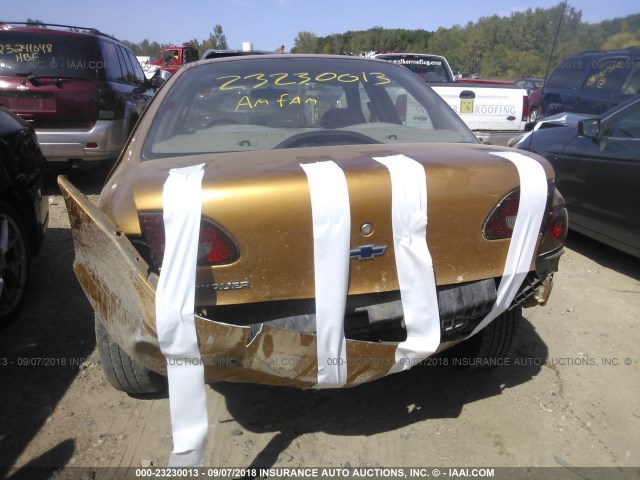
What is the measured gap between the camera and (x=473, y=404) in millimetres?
2729

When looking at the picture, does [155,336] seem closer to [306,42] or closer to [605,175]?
[605,175]

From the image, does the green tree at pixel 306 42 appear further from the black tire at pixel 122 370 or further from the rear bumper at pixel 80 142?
the black tire at pixel 122 370

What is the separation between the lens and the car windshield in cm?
261

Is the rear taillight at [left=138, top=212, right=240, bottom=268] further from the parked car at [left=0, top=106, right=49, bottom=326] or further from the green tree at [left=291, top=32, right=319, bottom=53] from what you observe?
the green tree at [left=291, top=32, right=319, bottom=53]

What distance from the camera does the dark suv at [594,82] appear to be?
853 cm

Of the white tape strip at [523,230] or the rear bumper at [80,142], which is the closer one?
the white tape strip at [523,230]

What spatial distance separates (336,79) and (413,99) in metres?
0.49

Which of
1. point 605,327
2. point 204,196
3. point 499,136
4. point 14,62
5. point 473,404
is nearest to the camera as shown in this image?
point 204,196

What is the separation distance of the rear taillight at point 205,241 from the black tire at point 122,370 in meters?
0.78

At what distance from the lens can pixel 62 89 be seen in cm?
593

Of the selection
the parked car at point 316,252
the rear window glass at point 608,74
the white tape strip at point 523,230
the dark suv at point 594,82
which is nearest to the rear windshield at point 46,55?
the parked car at point 316,252

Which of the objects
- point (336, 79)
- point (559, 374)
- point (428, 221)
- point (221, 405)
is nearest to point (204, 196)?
point (428, 221)

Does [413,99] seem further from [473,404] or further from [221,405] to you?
[221,405]

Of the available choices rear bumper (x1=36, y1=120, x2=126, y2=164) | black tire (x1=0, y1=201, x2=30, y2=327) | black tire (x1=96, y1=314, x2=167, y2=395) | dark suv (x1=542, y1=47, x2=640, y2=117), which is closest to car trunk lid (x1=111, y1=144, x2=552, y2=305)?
black tire (x1=96, y1=314, x2=167, y2=395)
